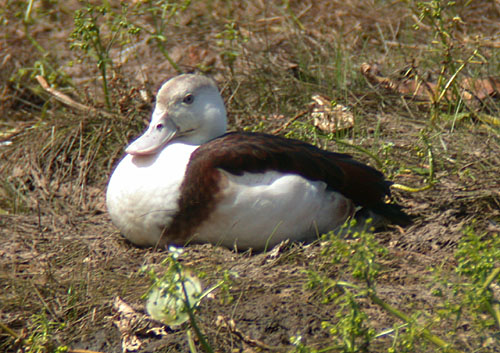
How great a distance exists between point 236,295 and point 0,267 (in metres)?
1.12

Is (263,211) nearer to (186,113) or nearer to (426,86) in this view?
(186,113)

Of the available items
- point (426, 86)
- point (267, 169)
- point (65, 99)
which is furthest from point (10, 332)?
point (426, 86)

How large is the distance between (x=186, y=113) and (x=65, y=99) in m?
1.67

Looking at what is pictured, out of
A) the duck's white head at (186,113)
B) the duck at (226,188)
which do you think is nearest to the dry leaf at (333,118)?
the duck at (226,188)

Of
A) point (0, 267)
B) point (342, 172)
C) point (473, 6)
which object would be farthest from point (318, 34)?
point (0, 267)

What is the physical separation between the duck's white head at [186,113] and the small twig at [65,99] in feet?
3.76

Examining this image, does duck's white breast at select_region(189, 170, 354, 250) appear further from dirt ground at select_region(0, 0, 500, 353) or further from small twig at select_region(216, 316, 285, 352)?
small twig at select_region(216, 316, 285, 352)

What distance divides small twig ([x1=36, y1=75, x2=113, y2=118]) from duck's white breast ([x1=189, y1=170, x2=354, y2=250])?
1700 millimetres

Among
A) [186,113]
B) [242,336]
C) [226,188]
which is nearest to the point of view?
[242,336]

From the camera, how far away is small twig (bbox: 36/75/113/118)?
489 centimetres

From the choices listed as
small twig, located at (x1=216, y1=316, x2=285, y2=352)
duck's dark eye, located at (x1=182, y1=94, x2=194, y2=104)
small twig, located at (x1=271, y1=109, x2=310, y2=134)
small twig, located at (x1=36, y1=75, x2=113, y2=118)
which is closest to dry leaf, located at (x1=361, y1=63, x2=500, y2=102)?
small twig, located at (x1=271, y1=109, x2=310, y2=134)

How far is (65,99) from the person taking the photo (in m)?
5.16

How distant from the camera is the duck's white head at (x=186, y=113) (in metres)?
3.78

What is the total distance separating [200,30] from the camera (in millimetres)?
6121
